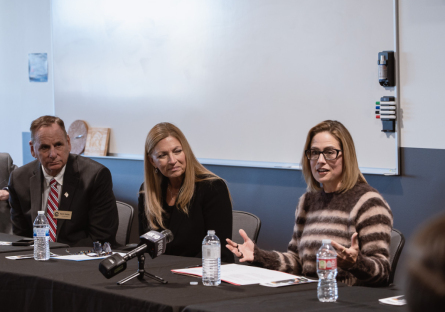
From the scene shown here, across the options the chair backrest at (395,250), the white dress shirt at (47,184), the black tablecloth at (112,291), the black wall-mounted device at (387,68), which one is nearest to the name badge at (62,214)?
the white dress shirt at (47,184)

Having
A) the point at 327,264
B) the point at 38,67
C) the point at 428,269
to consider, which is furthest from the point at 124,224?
the point at 38,67

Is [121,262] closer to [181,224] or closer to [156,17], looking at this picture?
[181,224]

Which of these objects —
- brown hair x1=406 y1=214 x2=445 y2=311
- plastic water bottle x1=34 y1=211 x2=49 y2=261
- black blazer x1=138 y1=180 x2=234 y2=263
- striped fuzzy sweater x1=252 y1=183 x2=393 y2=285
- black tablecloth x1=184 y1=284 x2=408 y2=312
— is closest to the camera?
brown hair x1=406 y1=214 x2=445 y2=311

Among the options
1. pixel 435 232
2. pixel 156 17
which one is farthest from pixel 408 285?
pixel 156 17

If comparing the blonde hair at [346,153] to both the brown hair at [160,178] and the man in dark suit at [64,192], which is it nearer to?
the brown hair at [160,178]

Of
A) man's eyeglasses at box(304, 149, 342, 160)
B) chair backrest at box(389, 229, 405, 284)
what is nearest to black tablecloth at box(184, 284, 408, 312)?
chair backrest at box(389, 229, 405, 284)

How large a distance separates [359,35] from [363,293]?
7.90ft

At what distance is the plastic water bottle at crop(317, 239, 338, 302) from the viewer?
1769mm

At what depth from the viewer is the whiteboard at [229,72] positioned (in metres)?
3.82

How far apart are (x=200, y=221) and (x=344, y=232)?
0.87 meters

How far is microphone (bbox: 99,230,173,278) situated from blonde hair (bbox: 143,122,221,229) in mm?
755

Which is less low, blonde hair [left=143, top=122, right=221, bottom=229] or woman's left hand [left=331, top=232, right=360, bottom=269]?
blonde hair [left=143, top=122, right=221, bottom=229]

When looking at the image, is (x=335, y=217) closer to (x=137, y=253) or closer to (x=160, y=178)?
(x=137, y=253)

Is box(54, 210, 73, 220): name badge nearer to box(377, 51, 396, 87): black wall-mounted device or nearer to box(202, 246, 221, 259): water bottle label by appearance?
box(202, 246, 221, 259): water bottle label
